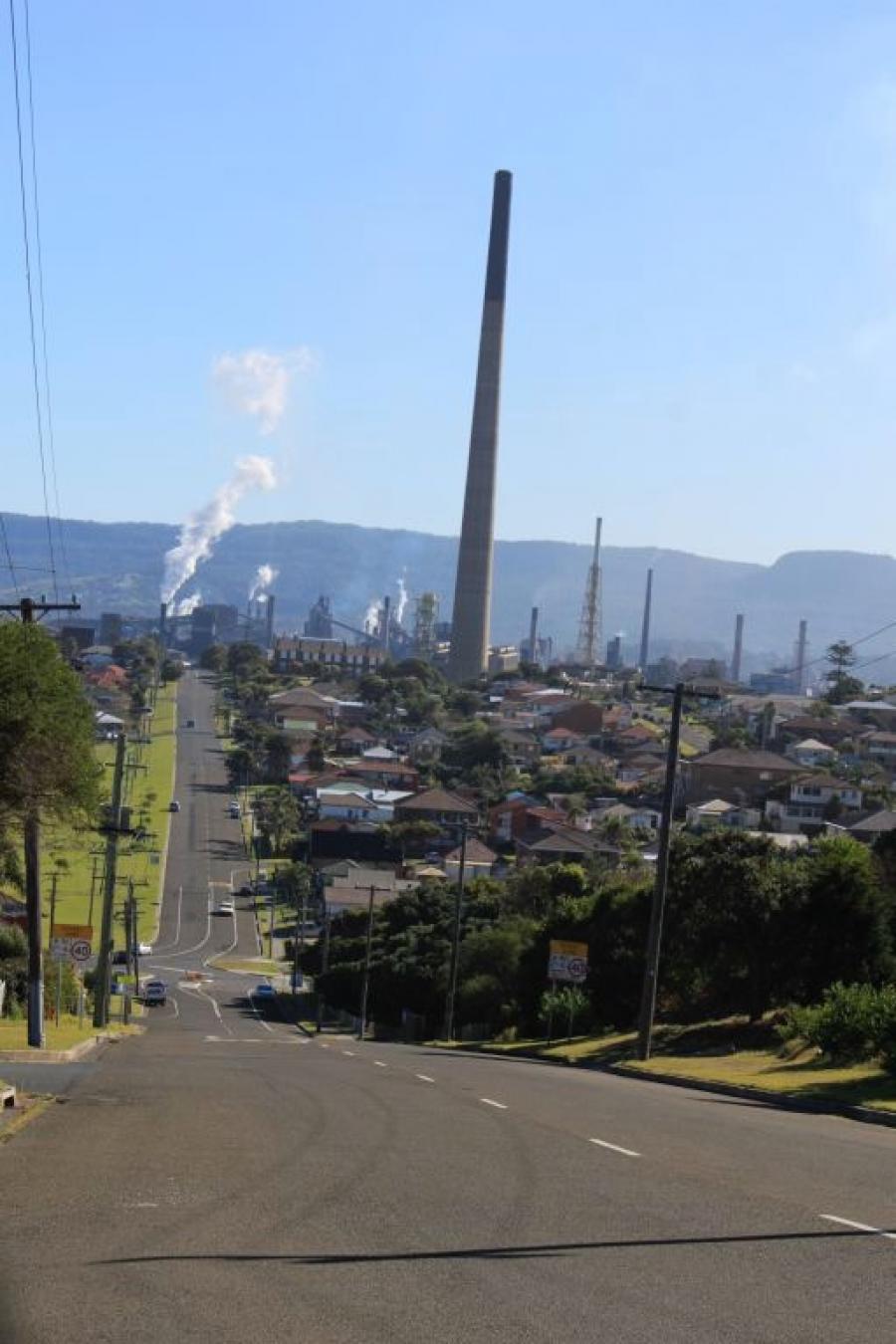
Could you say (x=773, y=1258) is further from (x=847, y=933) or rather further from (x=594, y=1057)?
(x=847, y=933)

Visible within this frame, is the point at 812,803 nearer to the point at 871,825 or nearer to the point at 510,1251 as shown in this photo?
the point at 871,825

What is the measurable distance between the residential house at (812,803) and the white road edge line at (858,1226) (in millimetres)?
114981

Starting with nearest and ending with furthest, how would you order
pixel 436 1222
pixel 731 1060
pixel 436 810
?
1. pixel 436 1222
2. pixel 731 1060
3. pixel 436 810

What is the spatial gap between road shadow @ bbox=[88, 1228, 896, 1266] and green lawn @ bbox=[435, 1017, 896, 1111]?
1414 centimetres

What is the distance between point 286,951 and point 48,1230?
98043 mm

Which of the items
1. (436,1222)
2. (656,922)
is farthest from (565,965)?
(436,1222)

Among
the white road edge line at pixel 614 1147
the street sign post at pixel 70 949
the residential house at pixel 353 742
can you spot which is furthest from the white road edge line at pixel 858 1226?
the residential house at pixel 353 742

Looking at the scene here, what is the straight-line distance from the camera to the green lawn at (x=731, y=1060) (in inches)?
1129

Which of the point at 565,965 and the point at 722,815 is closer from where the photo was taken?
the point at 565,965

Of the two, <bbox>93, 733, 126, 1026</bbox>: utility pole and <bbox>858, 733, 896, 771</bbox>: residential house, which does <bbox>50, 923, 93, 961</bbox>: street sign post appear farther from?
<bbox>858, 733, 896, 771</bbox>: residential house

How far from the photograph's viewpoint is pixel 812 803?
12925 centimetres

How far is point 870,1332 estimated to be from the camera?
902 cm

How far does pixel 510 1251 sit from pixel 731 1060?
29.2 metres

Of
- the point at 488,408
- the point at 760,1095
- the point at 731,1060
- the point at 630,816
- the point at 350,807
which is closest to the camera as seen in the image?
the point at 760,1095
